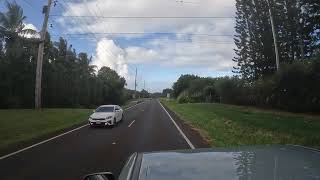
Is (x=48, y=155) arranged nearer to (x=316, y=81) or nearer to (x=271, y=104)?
(x=316, y=81)

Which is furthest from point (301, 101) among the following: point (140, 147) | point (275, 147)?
point (275, 147)

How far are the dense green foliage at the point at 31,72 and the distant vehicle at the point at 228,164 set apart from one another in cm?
4400

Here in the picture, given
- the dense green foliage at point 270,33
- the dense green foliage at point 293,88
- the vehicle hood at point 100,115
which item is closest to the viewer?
the vehicle hood at point 100,115

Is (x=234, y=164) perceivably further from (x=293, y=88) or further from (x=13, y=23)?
(x=13, y=23)

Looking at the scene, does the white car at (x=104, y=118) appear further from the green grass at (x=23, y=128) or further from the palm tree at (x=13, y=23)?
the palm tree at (x=13, y=23)

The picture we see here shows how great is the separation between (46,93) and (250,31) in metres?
28.3

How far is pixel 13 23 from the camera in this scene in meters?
63.5

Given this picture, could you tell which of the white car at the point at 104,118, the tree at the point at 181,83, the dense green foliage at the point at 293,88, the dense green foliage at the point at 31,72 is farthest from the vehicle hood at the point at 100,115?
the tree at the point at 181,83

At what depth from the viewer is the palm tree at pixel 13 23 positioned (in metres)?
61.9

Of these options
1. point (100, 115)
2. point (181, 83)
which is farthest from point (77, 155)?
point (181, 83)

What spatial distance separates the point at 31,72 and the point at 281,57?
30963mm

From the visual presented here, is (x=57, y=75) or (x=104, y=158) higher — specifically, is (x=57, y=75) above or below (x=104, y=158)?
above

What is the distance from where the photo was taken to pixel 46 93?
67250 mm

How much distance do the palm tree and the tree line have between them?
27.8 metres
